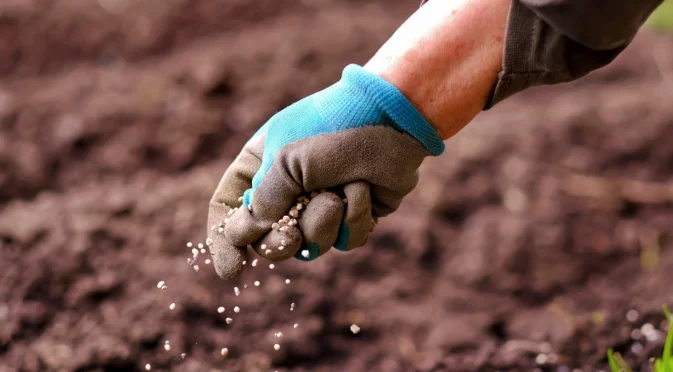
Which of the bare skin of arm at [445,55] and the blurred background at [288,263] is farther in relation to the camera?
the blurred background at [288,263]

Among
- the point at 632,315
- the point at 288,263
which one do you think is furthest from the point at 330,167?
the point at 632,315

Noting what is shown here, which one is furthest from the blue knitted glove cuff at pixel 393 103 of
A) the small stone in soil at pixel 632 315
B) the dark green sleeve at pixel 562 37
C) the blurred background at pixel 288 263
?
the small stone in soil at pixel 632 315

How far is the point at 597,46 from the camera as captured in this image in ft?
3.37

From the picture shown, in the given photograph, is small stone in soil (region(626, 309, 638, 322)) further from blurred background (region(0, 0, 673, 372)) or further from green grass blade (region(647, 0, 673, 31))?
green grass blade (region(647, 0, 673, 31))

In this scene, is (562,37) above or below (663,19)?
above

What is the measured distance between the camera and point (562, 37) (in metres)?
1.04

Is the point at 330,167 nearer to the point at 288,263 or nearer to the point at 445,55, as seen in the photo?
the point at 445,55

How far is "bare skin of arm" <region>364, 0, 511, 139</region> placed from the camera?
109 centimetres

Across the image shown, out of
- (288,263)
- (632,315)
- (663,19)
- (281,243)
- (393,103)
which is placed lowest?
(632,315)

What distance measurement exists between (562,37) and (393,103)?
29cm

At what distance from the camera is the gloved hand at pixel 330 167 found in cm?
111

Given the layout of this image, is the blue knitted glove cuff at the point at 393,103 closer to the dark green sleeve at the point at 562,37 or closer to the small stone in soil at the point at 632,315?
the dark green sleeve at the point at 562,37

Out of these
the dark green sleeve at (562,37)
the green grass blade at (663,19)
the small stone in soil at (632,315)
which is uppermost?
the dark green sleeve at (562,37)

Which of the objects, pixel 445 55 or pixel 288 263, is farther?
pixel 288 263
